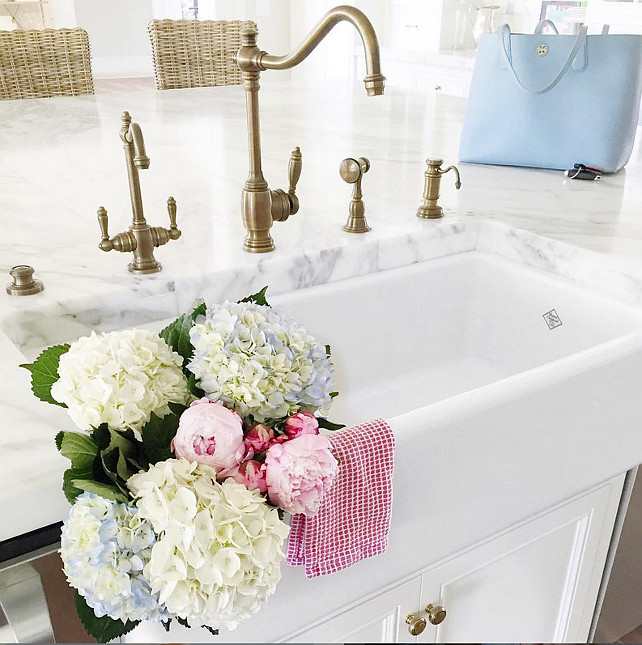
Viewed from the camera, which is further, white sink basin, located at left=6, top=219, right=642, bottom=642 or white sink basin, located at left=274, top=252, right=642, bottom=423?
white sink basin, located at left=274, top=252, right=642, bottom=423

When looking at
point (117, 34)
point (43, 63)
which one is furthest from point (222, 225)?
point (117, 34)

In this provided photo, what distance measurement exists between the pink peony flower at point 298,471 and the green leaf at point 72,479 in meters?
0.15

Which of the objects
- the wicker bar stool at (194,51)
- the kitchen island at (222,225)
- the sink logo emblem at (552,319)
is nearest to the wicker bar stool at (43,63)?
the wicker bar stool at (194,51)

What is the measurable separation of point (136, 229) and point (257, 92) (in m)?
0.26

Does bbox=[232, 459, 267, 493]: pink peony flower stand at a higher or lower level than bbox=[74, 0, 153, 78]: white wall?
higher

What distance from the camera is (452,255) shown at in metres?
1.30

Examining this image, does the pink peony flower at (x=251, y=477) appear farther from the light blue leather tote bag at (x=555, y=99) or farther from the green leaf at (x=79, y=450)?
the light blue leather tote bag at (x=555, y=99)

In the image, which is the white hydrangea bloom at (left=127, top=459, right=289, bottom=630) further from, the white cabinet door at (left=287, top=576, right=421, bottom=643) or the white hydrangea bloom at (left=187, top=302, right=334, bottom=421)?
the white cabinet door at (left=287, top=576, right=421, bottom=643)

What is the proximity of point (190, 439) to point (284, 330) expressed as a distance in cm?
14

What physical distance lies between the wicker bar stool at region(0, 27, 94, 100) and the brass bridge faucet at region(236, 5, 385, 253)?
166 centimetres

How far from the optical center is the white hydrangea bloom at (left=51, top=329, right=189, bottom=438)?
587 millimetres

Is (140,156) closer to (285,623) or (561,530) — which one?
(285,623)

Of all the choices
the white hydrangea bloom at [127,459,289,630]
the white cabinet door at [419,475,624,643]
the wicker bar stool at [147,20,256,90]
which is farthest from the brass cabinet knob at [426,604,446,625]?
the wicker bar stool at [147,20,256,90]

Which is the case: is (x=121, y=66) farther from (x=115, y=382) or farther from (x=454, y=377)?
(x=115, y=382)
